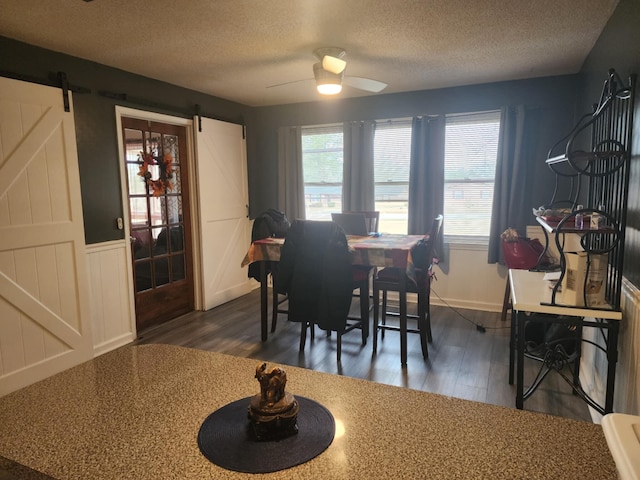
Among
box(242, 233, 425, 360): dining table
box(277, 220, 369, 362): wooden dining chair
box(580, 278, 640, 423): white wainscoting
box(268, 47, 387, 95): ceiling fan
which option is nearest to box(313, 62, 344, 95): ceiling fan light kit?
box(268, 47, 387, 95): ceiling fan

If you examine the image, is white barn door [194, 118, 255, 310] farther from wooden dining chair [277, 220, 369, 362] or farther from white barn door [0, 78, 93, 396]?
wooden dining chair [277, 220, 369, 362]

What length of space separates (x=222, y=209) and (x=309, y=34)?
99.6 inches

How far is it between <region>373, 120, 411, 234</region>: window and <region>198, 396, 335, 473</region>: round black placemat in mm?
4035

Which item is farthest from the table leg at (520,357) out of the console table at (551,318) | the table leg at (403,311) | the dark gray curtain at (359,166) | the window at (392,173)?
the dark gray curtain at (359,166)

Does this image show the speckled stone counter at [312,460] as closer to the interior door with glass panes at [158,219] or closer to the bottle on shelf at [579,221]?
the bottle on shelf at [579,221]

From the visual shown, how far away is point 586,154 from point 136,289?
374cm

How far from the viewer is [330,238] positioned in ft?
10.3

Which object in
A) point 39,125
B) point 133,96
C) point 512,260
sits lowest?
point 512,260

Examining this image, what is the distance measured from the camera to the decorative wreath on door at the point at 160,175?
4.03 meters

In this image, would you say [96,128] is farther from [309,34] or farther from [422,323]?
[422,323]

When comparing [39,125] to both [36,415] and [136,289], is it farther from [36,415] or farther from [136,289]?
[36,415]

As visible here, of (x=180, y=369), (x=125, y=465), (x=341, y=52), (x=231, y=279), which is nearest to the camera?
(x=125, y=465)

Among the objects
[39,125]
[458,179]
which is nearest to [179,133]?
[39,125]

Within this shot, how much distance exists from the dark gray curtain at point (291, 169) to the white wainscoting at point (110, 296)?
2.17 metres
